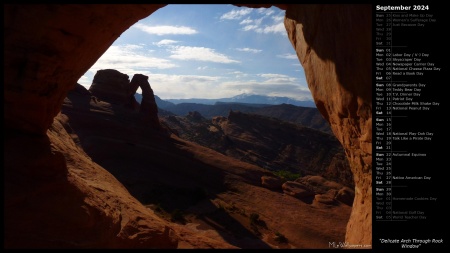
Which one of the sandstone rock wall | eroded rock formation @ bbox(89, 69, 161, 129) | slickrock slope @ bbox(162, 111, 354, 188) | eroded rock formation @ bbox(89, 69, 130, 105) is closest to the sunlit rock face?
the sandstone rock wall

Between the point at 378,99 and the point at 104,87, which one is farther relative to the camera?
the point at 104,87

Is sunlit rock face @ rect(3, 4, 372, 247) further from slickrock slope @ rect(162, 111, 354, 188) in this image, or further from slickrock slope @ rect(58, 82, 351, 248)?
slickrock slope @ rect(162, 111, 354, 188)

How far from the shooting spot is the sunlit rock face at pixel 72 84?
670cm

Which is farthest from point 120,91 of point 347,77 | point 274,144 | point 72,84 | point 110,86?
point 347,77

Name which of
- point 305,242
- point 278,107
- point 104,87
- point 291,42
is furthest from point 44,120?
point 278,107

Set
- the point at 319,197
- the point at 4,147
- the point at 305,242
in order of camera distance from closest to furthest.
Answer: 1. the point at 4,147
2. the point at 305,242
3. the point at 319,197

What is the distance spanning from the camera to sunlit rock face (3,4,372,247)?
6.70m

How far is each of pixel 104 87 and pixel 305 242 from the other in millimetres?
29465

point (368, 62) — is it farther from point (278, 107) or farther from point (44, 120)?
point (278, 107)

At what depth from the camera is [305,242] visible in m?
21.8

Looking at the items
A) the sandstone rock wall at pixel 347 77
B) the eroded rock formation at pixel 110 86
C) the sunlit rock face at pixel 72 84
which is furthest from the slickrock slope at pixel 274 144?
the sunlit rock face at pixel 72 84

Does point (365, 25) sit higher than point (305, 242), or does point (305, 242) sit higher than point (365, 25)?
point (365, 25)

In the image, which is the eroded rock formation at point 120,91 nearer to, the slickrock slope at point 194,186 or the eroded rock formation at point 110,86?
the eroded rock formation at point 110,86

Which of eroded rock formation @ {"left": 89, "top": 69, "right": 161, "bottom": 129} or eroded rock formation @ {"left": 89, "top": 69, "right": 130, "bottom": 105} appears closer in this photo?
eroded rock formation @ {"left": 89, "top": 69, "right": 161, "bottom": 129}
